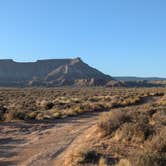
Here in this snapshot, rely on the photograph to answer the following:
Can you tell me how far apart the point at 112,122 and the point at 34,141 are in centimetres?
369

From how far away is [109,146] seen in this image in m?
17.0

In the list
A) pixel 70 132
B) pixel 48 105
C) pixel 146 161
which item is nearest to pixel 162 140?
pixel 146 161

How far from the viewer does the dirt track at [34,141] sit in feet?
50.0

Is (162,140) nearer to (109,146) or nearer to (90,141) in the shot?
(109,146)

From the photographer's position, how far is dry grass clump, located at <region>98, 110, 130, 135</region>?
20141 mm

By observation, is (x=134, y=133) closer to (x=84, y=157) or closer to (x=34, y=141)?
(x=84, y=157)

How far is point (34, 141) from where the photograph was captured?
19.8 meters

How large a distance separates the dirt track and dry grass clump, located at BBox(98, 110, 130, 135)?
1467mm

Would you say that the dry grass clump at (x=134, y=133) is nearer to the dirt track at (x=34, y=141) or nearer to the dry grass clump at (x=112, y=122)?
the dry grass clump at (x=112, y=122)

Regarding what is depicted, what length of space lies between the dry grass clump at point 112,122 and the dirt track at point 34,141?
1.47 m

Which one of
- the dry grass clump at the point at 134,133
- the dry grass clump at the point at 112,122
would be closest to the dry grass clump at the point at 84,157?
the dry grass clump at the point at 134,133

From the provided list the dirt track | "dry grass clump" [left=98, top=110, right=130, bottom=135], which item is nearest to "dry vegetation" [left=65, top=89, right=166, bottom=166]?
"dry grass clump" [left=98, top=110, right=130, bottom=135]

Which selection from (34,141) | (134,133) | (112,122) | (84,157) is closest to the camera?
(84,157)

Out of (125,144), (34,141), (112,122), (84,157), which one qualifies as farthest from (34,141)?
(84,157)
